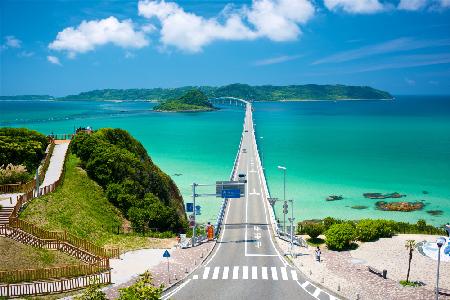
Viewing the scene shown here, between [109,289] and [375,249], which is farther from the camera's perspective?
[375,249]

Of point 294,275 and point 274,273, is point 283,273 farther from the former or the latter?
point 294,275

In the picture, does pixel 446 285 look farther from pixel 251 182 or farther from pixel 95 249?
pixel 251 182

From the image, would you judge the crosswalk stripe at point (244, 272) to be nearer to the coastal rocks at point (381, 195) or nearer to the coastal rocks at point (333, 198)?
the coastal rocks at point (333, 198)

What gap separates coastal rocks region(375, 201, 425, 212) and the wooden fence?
149ft

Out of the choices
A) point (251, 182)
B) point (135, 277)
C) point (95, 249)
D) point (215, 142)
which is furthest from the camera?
point (215, 142)

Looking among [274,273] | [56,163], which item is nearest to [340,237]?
[274,273]

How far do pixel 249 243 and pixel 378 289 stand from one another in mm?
14808

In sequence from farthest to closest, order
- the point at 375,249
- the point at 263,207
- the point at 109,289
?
the point at 263,207 < the point at 375,249 < the point at 109,289

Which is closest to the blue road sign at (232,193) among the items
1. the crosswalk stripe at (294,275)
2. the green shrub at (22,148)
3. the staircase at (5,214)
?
the crosswalk stripe at (294,275)

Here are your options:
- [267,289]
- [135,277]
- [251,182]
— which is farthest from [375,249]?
[251,182]

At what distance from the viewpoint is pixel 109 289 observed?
27.0 metres

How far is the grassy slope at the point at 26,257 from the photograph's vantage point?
89.8 ft

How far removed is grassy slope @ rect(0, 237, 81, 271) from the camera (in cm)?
2738

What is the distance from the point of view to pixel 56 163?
50.7 meters
